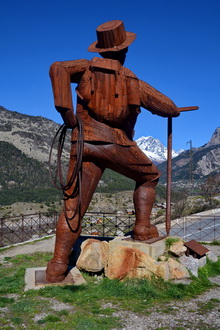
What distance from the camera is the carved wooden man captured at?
624 centimetres

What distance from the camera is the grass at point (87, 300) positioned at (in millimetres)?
4621

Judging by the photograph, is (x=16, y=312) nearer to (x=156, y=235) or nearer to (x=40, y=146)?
(x=156, y=235)

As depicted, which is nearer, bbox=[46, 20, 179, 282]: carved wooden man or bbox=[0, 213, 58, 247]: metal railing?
bbox=[46, 20, 179, 282]: carved wooden man

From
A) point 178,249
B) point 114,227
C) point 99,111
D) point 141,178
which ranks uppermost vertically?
point 99,111

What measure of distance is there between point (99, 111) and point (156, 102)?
4.19 ft

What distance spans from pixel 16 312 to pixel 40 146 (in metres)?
65.2

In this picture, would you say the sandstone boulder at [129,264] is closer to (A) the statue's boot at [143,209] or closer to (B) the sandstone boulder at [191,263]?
(A) the statue's boot at [143,209]

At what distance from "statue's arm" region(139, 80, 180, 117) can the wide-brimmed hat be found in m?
0.82

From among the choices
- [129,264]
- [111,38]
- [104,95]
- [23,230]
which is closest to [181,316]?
[129,264]

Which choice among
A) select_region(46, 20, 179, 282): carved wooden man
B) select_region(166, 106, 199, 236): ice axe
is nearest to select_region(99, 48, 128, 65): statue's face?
select_region(46, 20, 179, 282): carved wooden man

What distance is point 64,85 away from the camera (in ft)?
19.7

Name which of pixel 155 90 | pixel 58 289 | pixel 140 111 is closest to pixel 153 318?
pixel 58 289

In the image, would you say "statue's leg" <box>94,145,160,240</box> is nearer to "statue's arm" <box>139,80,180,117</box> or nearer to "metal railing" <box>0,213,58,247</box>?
"statue's arm" <box>139,80,180,117</box>

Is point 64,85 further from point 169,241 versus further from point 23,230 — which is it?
point 23,230
